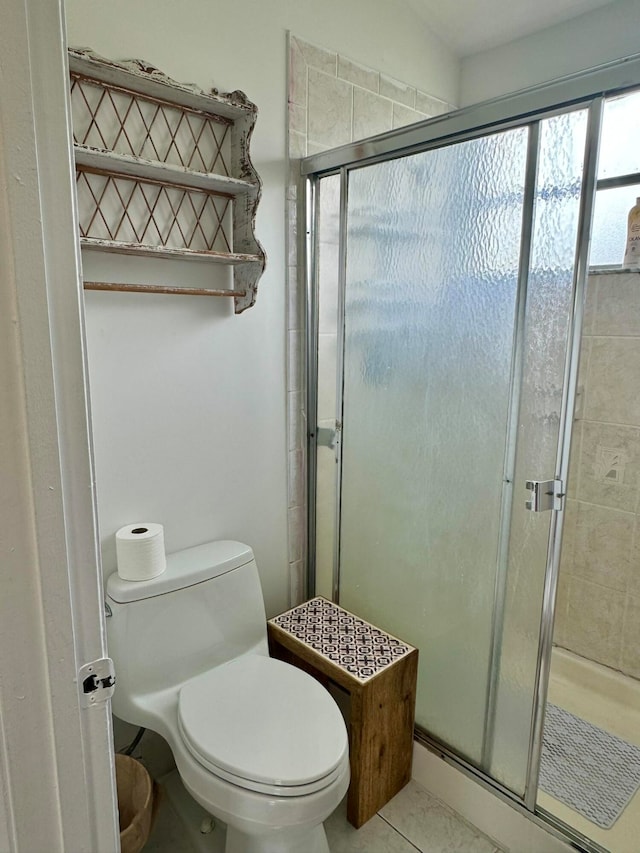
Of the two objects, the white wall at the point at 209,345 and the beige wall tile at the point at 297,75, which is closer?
the white wall at the point at 209,345

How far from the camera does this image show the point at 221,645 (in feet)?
5.33

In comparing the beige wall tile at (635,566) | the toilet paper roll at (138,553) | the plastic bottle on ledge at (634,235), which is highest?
the plastic bottle on ledge at (634,235)

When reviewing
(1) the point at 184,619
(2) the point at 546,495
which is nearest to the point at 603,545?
(2) the point at 546,495

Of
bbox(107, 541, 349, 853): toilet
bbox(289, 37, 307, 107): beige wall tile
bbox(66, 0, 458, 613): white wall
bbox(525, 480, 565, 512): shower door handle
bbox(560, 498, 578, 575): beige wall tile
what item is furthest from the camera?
bbox(560, 498, 578, 575): beige wall tile

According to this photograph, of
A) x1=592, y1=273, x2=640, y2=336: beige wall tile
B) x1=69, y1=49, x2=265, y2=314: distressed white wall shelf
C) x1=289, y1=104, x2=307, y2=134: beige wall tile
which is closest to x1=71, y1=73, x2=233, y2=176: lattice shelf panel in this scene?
x1=69, y1=49, x2=265, y2=314: distressed white wall shelf

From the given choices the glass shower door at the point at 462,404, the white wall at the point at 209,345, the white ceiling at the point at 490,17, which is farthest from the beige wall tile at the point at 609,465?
the white ceiling at the point at 490,17

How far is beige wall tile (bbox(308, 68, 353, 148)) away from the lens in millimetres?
1760

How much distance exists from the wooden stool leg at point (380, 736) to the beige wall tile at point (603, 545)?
36.5 inches

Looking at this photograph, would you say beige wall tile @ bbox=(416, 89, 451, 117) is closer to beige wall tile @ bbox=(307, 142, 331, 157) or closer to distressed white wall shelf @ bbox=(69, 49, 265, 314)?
beige wall tile @ bbox=(307, 142, 331, 157)

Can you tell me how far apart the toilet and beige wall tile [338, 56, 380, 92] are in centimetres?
155

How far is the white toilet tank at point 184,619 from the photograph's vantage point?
4.77 ft

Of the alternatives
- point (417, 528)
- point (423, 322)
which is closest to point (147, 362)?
point (423, 322)

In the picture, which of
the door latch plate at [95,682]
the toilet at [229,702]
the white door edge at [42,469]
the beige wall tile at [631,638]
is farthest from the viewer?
the beige wall tile at [631,638]

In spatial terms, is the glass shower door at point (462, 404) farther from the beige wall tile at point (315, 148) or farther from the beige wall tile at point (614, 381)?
the beige wall tile at point (614, 381)
